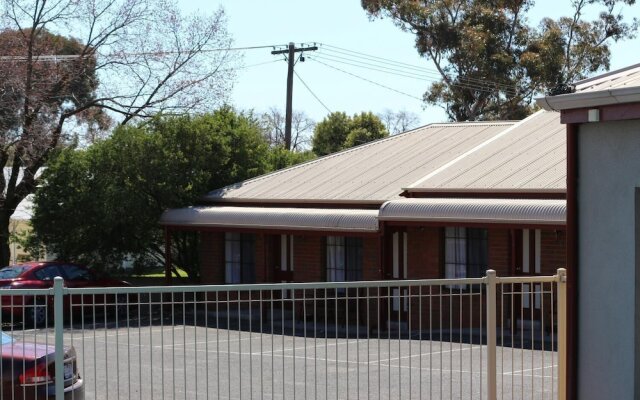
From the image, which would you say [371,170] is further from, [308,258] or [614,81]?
[614,81]

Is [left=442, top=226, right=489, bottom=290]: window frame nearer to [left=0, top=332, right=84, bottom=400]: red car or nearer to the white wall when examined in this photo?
the white wall

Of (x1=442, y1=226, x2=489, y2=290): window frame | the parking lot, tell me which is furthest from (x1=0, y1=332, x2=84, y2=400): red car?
(x1=442, y1=226, x2=489, y2=290): window frame

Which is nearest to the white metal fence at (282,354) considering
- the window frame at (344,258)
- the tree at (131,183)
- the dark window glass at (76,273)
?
the window frame at (344,258)

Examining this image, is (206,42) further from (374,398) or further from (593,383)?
(593,383)

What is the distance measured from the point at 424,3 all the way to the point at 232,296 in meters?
27.1

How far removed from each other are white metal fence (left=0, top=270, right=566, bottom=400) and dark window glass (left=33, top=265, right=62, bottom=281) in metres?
7.25

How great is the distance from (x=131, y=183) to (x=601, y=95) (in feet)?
72.5

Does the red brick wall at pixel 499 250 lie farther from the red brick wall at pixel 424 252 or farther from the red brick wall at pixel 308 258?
the red brick wall at pixel 308 258

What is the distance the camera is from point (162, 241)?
31391 mm

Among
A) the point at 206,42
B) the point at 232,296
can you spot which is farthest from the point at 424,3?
the point at 232,296

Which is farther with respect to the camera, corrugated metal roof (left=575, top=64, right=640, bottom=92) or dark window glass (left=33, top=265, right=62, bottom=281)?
dark window glass (left=33, top=265, right=62, bottom=281)

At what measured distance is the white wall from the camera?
8.70 m

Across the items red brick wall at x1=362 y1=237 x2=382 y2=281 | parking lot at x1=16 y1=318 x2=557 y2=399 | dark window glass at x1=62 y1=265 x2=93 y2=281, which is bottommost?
parking lot at x1=16 y1=318 x2=557 y2=399

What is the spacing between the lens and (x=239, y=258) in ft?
96.6
